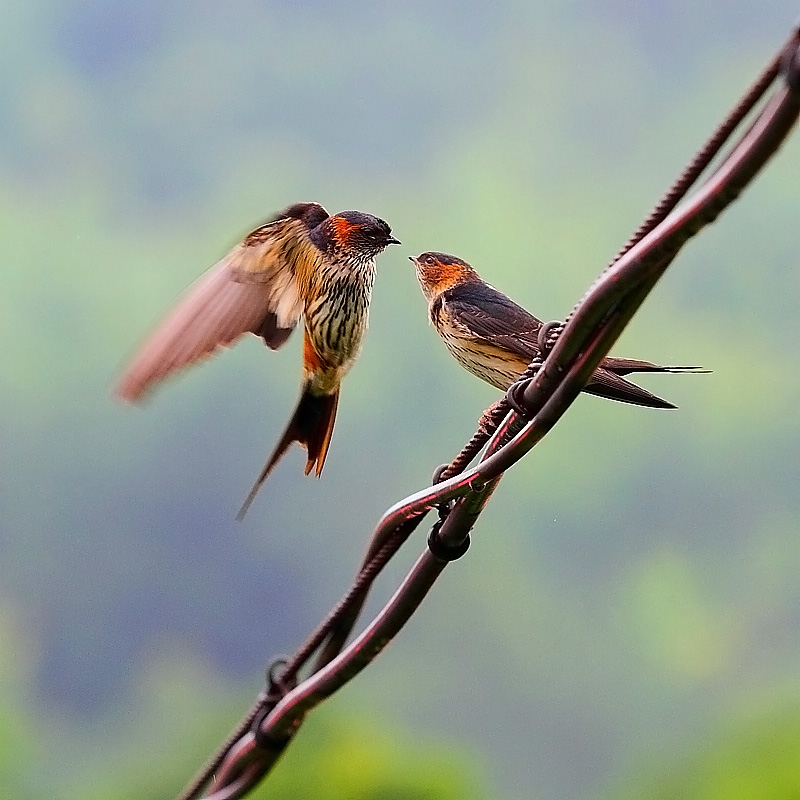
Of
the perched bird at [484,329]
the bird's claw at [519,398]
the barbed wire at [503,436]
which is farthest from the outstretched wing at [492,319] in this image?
the bird's claw at [519,398]

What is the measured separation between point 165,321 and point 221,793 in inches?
34.0

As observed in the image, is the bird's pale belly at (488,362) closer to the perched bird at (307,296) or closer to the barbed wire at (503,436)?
the perched bird at (307,296)

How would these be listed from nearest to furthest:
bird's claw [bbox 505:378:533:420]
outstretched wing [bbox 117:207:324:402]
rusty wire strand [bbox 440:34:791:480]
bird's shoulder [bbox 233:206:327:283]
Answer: rusty wire strand [bbox 440:34:791:480] < bird's claw [bbox 505:378:533:420] < outstretched wing [bbox 117:207:324:402] < bird's shoulder [bbox 233:206:327:283]

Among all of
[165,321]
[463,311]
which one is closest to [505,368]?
[463,311]

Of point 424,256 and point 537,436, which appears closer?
point 537,436

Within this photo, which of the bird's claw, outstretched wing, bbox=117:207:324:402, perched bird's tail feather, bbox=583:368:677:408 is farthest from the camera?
outstretched wing, bbox=117:207:324:402

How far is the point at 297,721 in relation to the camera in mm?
1463

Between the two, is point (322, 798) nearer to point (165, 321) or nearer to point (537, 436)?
point (165, 321)

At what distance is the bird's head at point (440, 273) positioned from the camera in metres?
2.28

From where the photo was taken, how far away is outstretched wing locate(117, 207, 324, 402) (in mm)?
2000

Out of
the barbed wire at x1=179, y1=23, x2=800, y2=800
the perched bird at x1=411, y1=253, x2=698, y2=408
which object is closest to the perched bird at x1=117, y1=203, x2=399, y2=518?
the perched bird at x1=411, y1=253, x2=698, y2=408

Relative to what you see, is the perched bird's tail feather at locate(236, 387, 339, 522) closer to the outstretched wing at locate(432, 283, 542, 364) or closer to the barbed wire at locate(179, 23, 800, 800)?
the outstretched wing at locate(432, 283, 542, 364)

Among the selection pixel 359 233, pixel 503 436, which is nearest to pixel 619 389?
pixel 503 436

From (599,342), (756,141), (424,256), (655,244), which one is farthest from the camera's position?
(424,256)
